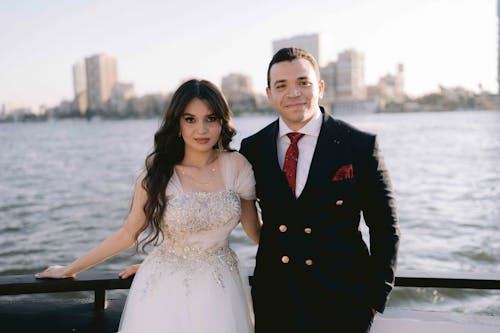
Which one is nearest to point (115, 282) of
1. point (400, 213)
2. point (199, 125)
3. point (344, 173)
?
point (199, 125)

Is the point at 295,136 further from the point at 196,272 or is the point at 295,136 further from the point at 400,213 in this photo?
the point at 400,213

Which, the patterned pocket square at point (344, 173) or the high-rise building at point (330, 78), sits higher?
the high-rise building at point (330, 78)

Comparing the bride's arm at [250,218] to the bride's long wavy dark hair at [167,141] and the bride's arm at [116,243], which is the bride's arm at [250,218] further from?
the bride's arm at [116,243]

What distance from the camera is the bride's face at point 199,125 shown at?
2289 mm

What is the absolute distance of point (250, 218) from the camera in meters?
2.43

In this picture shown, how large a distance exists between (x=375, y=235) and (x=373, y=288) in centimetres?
20

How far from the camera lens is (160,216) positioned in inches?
88.4

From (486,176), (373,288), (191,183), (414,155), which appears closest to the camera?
(373,288)

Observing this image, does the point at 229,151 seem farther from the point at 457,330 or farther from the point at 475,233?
the point at 475,233

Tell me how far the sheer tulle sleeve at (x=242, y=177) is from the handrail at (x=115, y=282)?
0.38 meters

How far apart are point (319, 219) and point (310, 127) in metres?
0.37

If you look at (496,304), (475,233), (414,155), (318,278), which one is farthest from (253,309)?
(414,155)

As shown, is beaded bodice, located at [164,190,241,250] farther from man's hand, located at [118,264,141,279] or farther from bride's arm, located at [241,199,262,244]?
man's hand, located at [118,264,141,279]

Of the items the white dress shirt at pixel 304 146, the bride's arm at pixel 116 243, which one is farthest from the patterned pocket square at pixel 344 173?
the bride's arm at pixel 116 243
